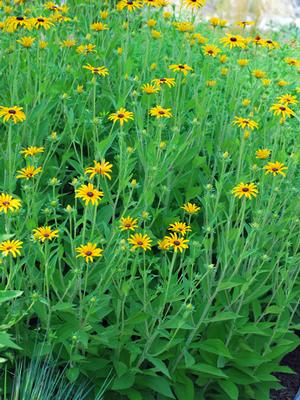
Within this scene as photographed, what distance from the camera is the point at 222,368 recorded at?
2869 mm

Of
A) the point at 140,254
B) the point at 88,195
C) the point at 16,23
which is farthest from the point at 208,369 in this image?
the point at 16,23

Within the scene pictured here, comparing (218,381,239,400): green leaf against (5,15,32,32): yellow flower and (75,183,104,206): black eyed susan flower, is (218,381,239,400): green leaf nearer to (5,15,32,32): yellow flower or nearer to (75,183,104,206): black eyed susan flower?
(75,183,104,206): black eyed susan flower

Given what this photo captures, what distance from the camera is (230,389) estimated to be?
108 inches

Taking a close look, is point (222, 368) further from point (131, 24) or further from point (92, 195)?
point (131, 24)

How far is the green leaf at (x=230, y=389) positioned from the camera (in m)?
2.71

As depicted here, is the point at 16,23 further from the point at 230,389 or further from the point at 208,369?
the point at 230,389

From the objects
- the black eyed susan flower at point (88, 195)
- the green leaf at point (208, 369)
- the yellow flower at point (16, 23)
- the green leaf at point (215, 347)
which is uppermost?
the yellow flower at point (16, 23)

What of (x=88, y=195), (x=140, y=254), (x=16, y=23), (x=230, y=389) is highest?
(x=16, y=23)

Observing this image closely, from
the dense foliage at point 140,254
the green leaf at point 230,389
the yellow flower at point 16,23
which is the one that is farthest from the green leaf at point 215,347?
the yellow flower at point 16,23

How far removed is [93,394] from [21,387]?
1.14 ft

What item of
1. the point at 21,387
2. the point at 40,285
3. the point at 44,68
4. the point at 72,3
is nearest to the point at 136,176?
the point at 44,68

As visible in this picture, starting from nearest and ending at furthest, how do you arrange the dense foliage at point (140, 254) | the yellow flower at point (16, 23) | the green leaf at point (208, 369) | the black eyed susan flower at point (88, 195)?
1. the black eyed susan flower at point (88, 195)
2. the dense foliage at point (140, 254)
3. the green leaf at point (208, 369)
4. the yellow flower at point (16, 23)

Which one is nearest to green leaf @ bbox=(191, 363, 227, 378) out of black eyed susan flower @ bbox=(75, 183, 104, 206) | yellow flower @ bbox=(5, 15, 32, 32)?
black eyed susan flower @ bbox=(75, 183, 104, 206)

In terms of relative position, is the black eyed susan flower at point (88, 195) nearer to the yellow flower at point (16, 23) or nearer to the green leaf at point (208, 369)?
the green leaf at point (208, 369)
